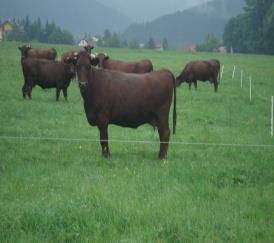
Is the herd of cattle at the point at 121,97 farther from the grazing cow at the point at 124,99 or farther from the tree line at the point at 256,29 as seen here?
the tree line at the point at 256,29

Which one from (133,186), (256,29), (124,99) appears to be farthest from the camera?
(256,29)

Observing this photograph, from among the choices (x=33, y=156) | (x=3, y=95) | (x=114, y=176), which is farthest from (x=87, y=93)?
(x=3, y=95)

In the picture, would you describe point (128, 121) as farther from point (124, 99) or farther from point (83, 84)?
point (83, 84)

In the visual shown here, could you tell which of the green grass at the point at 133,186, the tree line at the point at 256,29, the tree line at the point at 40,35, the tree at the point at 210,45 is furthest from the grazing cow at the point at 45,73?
the tree at the point at 210,45

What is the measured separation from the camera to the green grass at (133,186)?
23.5ft

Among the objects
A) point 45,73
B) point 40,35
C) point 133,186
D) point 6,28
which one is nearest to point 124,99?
point 133,186

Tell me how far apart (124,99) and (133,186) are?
3326mm

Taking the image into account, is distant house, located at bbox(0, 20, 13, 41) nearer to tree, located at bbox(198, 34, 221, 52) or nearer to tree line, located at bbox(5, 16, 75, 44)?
tree line, located at bbox(5, 16, 75, 44)

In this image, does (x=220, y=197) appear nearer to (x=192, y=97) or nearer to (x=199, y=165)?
(x=199, y=165)

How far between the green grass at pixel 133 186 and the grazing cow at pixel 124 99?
782mm

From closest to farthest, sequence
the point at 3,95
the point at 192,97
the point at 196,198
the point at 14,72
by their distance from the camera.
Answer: the point at 196,198
the point at 3,95
the point at 192,97
the point at 14,72

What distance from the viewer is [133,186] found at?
9117mm

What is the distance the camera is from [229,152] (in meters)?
12.4

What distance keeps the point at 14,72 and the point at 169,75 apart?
2030 centimetres
